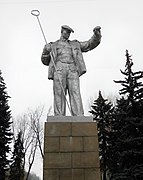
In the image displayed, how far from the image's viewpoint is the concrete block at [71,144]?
6062mm

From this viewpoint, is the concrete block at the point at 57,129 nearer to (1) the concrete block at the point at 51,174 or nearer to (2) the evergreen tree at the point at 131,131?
(1) the concrete block at the point at 51,174

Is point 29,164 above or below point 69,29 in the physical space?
below

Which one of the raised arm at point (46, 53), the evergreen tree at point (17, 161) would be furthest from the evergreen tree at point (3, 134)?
the raised arm at point (46, 53)

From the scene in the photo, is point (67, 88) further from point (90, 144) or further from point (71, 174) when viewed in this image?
point (71, 174)

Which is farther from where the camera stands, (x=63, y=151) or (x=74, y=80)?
(x=74, y=80)

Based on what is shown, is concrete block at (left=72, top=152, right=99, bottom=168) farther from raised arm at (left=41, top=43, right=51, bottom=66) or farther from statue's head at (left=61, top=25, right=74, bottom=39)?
statue's head at (left=61, top=25, right=74, bottom=39)

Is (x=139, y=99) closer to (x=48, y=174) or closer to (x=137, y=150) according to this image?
(x=137, y=150)

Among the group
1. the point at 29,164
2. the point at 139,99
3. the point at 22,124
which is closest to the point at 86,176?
the point at 139,99

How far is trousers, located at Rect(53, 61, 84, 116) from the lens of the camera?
22.6 feet

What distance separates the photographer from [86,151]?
608cm

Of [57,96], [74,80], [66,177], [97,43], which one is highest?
[97,43]

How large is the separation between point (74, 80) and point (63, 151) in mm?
1994

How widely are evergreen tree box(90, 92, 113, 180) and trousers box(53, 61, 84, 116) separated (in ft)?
46.3

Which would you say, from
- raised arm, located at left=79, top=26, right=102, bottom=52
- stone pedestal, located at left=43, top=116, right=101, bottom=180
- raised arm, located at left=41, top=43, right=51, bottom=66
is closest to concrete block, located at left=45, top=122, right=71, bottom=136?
stone pedestal, located at left=43, top=116, right=101, bottom=180
